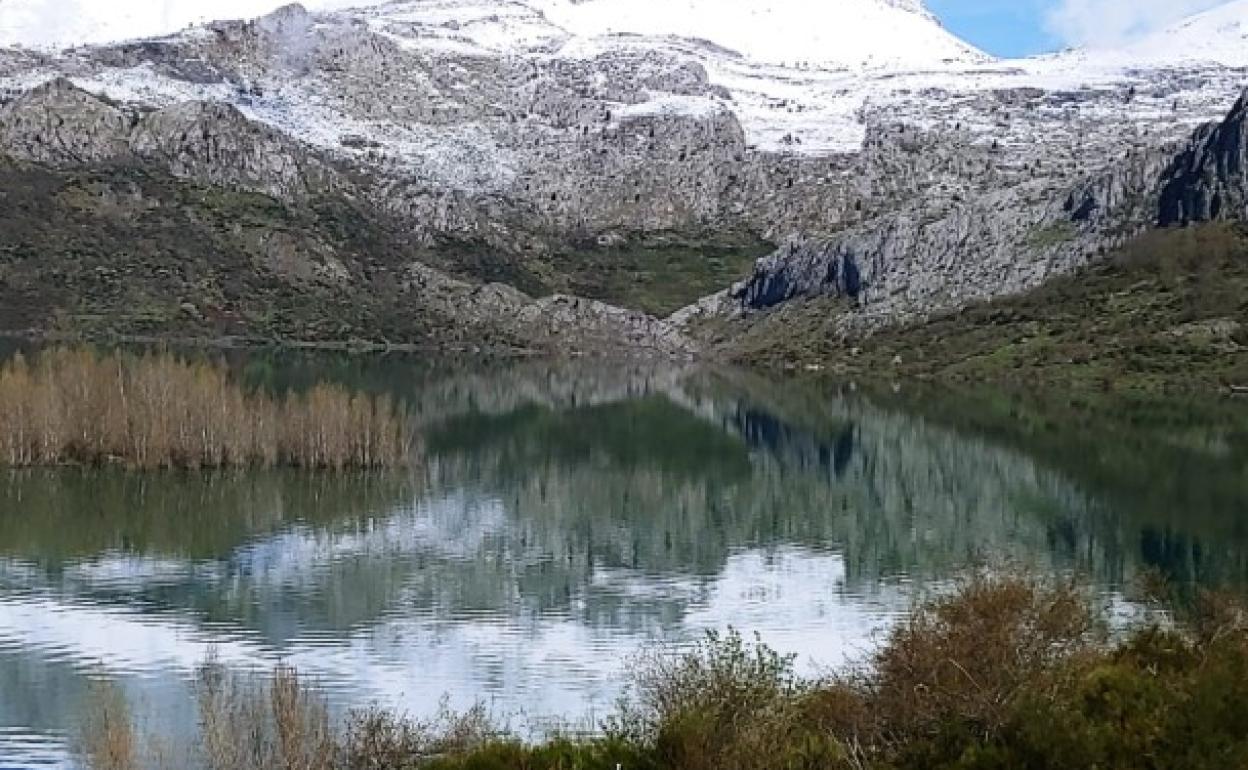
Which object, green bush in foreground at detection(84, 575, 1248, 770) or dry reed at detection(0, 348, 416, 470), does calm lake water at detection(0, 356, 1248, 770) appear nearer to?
dry reed at detection(0, 348, 416, 470)

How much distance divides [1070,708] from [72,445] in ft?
269

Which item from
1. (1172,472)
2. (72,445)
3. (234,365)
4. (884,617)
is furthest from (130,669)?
(234,365)

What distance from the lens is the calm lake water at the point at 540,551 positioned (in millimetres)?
45875

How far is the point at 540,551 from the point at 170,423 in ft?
111

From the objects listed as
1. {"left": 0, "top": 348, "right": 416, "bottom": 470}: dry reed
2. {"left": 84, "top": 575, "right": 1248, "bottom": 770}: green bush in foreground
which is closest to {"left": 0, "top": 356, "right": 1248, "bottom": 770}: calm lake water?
{"left": 0, "top": 348, "right": 416, "bottom": 470}: dry reed

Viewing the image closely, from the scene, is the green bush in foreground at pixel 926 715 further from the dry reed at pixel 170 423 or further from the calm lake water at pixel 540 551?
the dry reed at pixel 170 423

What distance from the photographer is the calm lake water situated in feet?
151

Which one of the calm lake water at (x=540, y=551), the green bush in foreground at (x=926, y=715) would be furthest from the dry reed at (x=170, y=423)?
the green bush in foreground at (x=926, y=715)

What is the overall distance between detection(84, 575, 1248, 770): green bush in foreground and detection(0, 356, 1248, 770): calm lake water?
344 inches

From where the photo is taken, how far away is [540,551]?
71.6 meters

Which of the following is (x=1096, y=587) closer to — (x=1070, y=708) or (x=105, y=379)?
(x=1070, y=708)

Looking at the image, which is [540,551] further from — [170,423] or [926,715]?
[926,715]

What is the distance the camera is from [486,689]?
43406 millimetres

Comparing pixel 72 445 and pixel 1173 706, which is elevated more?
pixel 1173 706
